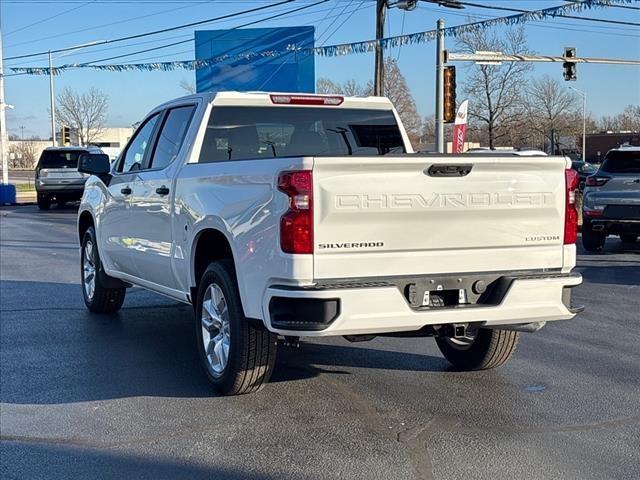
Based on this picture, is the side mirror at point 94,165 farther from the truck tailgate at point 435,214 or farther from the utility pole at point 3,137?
the utility pole at point 3,137

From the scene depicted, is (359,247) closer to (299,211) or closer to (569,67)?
(299,211)

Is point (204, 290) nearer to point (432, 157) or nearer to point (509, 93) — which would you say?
point (432, 157)

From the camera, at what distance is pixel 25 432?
4660 mm

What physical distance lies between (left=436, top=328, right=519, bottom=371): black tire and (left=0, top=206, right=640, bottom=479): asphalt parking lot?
10cm

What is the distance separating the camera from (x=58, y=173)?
25.9 metres

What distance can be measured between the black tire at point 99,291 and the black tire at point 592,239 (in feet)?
28.3

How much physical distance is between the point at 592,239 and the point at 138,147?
9.25m

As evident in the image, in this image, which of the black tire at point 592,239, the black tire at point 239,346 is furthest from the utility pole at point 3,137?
the black tire at point 239,346

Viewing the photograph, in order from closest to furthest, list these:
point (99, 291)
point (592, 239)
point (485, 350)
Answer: point (485, 350) < point (99, 291) < point (592, 239)

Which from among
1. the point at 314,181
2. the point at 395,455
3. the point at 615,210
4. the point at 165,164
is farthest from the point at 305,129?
the point at 615,210

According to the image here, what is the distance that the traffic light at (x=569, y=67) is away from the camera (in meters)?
25.3

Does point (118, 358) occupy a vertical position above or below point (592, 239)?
below

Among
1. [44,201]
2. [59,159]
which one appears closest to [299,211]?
[59,159]

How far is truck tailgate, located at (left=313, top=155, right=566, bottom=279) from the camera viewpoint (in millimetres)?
4375
